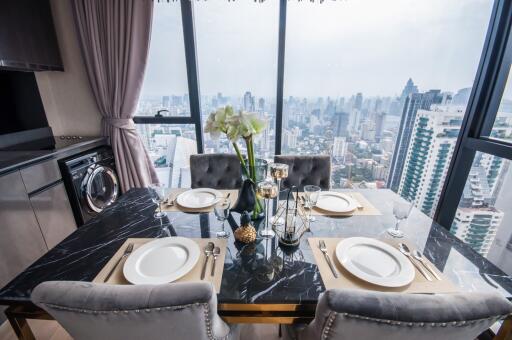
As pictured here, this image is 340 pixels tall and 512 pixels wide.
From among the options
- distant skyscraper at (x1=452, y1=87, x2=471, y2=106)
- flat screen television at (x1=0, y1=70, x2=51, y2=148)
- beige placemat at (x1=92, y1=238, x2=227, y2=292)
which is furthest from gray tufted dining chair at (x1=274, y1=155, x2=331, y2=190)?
flat screen television at (x1=0, y1=70, x2=51, y2=148)

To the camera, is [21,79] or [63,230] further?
[21,79]

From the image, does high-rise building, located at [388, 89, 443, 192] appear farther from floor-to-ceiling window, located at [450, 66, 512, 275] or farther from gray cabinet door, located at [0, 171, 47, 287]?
gray cabinet door, located at [0, 171, 47, 287]

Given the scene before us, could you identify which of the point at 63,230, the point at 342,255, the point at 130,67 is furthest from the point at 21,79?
the point at 342,255

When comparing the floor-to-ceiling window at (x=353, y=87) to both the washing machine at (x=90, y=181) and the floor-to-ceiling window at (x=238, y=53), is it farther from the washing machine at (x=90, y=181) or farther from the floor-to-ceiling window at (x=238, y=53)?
the washing machine at (x=90, y=181)

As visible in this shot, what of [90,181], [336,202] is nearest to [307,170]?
[336,202]

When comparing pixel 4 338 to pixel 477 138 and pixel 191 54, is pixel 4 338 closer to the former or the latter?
pixel 191 54

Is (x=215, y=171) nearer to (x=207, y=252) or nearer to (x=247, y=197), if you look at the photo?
(x=247, y=197)
